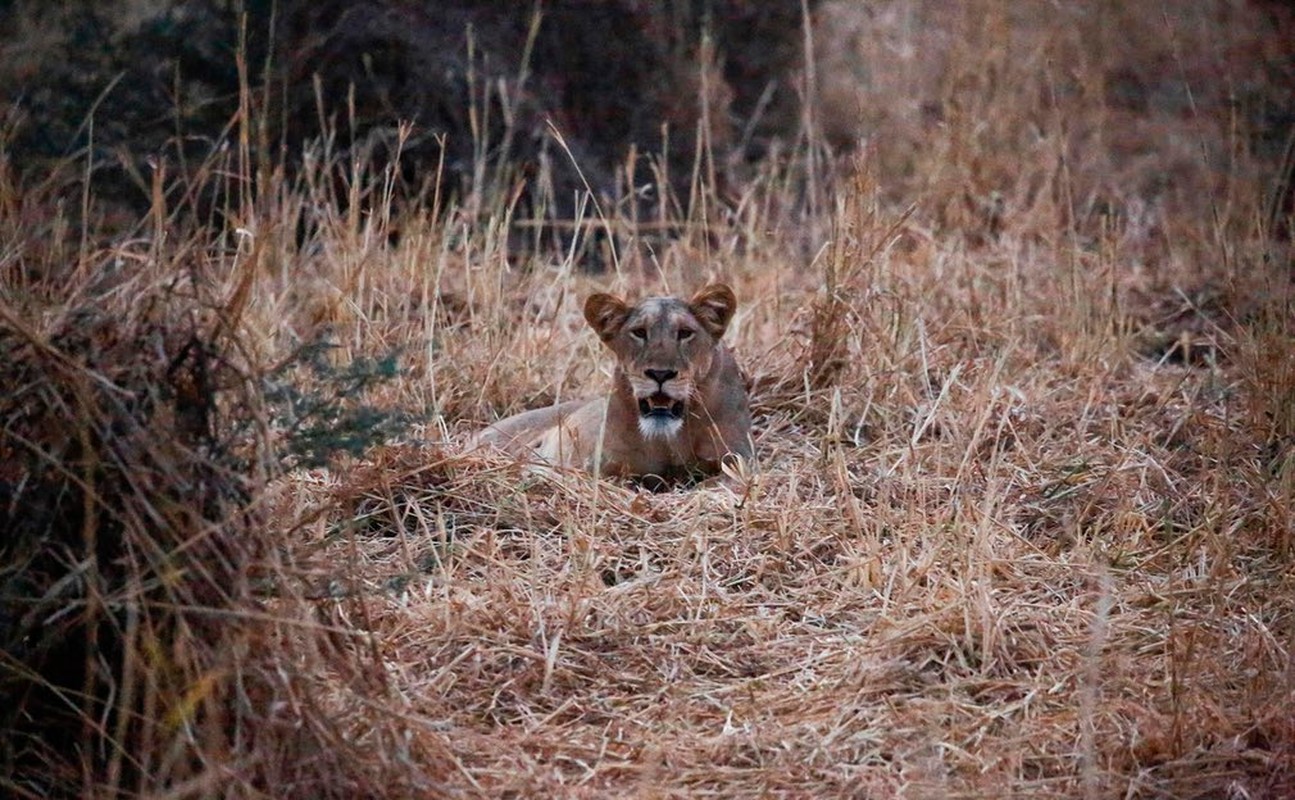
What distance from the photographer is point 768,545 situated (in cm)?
539

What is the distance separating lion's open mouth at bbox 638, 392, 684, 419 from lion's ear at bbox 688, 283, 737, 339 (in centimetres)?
35

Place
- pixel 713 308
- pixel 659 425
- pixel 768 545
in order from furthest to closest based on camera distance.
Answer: pixel 713 308, pixel 659 425, pixel 768 545

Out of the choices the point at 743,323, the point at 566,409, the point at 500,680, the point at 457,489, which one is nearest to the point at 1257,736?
the point at 500,680

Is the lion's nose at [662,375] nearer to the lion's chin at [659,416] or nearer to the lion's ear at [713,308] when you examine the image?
the lion's chin at [659,416]

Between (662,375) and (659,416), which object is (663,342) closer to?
(662,375)

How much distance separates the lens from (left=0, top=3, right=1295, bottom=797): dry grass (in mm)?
3996

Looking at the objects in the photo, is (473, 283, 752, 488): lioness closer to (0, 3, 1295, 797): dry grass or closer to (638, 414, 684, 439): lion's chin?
(638, 414, 684, 439): lion's chin

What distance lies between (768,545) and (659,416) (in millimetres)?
940

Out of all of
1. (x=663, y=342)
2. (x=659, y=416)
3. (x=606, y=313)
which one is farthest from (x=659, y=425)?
(x=606, y=313)

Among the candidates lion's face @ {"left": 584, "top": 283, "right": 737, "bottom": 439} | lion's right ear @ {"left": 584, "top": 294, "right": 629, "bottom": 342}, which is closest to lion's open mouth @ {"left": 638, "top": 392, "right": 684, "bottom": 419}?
lion's face @ {"left": 584, "top": 283, "right": 737, "bottom": 439}

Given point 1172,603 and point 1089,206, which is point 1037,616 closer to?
point 1172,603

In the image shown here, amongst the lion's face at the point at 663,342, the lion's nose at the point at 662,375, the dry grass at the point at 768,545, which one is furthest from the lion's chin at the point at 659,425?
the dry grass at the point at 768,545

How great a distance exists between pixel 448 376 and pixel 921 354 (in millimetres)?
1907

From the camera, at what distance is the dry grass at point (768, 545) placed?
4.00 meters
